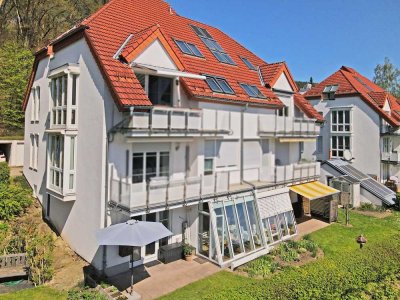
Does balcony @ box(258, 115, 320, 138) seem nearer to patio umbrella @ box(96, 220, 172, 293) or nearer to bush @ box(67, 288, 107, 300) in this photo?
patio umbrella @ box(96, 220, 172, 293)

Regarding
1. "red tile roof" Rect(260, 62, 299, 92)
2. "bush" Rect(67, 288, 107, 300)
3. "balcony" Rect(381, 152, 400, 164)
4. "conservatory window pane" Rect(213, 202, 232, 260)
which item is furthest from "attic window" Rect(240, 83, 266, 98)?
"balcony" Rect(381, 152, 400, 164)

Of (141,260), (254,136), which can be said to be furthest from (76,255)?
(254,136)

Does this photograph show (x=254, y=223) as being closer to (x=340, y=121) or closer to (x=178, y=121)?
(x=178, y=121)

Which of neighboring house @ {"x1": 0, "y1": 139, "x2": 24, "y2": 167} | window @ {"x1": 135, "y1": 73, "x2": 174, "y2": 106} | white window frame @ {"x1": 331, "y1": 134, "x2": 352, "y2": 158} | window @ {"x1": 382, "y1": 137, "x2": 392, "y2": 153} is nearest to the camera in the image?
window @ {"x1": 135, "y1": 73, "x2": 174, "y2": 106}

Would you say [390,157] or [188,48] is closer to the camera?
[188,48]

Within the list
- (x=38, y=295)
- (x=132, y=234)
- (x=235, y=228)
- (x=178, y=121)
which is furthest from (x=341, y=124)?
(x=38, y=295)

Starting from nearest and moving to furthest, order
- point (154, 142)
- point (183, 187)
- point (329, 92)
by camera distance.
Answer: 1. point (183, 187)
2. point (154, 142)
3. point (329, 92)

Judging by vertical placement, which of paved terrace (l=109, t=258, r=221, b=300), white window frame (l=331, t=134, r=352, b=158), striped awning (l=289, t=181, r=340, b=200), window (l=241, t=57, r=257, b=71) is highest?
window (l=241, t=57, r=257, b=71)
